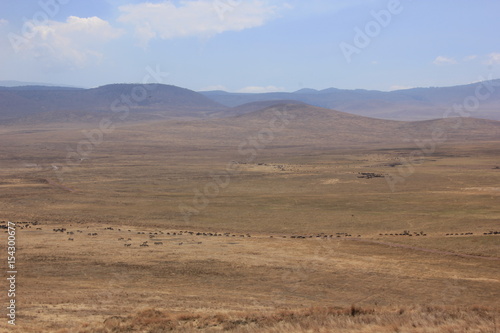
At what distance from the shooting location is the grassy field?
1546cm

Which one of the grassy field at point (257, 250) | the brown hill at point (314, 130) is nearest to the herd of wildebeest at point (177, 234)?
the grassy field at point (257, 250)

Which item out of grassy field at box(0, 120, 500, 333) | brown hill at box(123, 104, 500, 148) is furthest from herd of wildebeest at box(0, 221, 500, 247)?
brown hill at box(123, 104, 500, 148)

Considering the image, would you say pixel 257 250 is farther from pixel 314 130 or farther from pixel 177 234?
pixel 314 130

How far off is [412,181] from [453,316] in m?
51.8

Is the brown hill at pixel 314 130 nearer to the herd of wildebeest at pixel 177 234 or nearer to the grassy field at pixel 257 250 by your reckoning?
the grassy field at pixel 257 250

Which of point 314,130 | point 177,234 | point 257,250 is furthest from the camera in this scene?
point 314,130

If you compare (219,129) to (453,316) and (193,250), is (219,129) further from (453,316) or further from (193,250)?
(453,316)

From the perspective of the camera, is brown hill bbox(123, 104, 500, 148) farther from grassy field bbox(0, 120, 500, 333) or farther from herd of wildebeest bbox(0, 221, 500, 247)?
herd of wildebeest bbox(0, 221, 500, 247)

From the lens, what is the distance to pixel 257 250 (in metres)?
29.3

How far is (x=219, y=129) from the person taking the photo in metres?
172

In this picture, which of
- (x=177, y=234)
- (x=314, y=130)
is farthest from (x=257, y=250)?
(x=314, y=130)

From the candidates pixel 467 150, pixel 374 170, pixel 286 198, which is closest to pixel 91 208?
pixel 286 198

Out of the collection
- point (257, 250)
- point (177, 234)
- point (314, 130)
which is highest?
point (314, 130)

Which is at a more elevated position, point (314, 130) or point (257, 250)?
point (314, 130)
